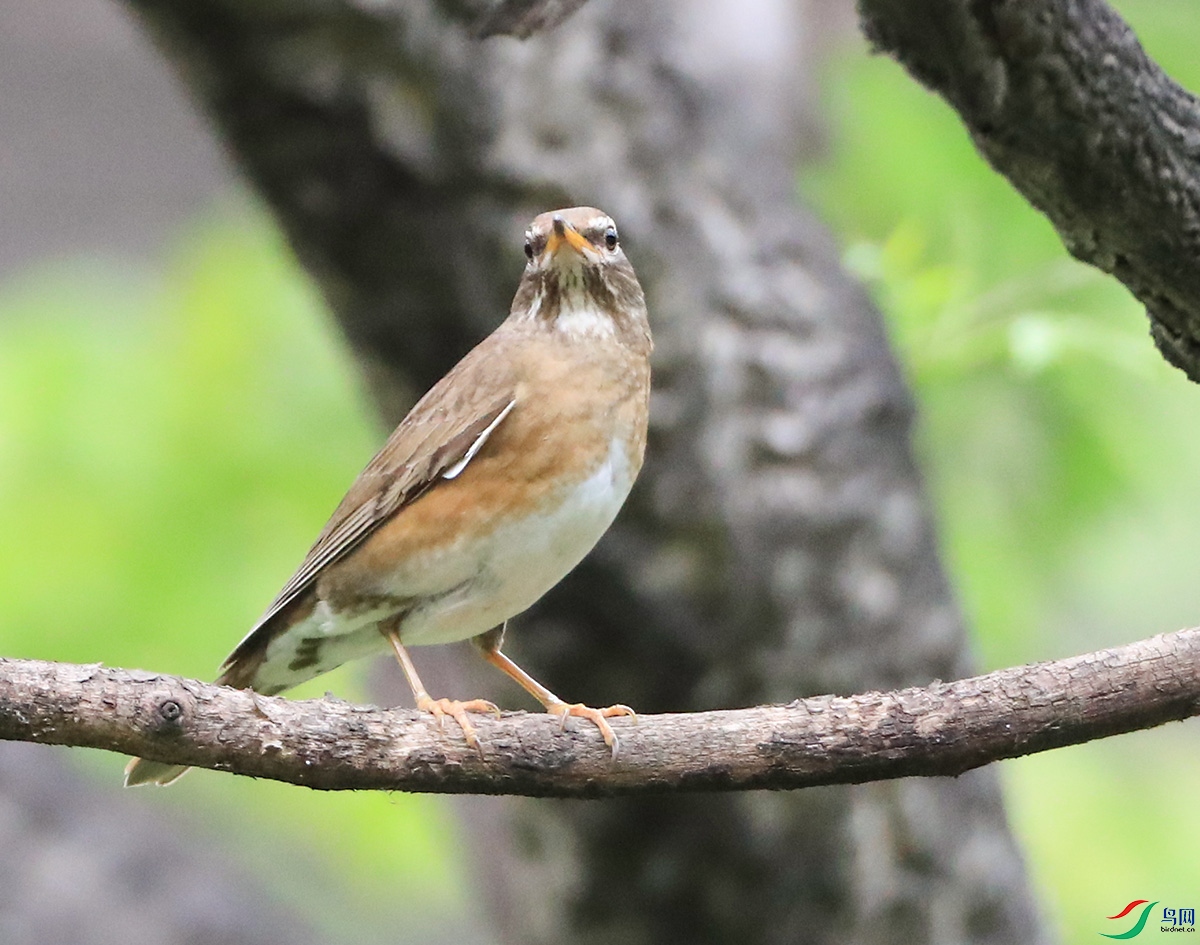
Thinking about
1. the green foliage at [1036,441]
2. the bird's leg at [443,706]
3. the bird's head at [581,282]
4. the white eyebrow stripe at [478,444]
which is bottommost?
the green foliage at [1036,441]

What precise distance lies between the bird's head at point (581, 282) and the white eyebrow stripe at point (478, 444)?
0.39 m

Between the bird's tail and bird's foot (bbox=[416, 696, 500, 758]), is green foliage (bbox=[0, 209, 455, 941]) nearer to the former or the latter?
the bird's tail

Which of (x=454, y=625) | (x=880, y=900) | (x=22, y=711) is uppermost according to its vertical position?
(x=22, y=711)

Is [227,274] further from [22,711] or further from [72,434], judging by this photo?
[22,711]

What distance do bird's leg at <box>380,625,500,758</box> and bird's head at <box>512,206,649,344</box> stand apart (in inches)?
41.8

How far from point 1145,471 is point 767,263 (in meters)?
2.36

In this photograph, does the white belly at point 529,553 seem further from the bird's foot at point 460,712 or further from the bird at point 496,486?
the bird's foot at point 460,712

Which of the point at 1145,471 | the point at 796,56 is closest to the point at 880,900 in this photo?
the point at 1145,471

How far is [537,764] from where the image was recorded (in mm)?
3404

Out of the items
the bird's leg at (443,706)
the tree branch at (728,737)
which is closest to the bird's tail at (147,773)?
the bird's leg at (443,706)

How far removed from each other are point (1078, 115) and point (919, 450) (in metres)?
4.51

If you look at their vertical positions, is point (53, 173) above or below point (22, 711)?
below

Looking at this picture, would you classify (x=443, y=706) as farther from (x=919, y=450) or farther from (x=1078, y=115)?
(x=919, y=450)

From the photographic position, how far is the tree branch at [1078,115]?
3.41m
